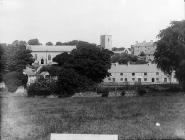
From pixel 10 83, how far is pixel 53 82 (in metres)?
6.86

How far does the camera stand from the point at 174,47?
4519cm

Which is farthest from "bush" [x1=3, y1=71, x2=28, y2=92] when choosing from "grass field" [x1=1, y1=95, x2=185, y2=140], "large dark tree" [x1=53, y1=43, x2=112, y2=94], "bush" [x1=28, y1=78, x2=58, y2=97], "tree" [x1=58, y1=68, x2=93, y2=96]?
"grass field" [x1=1, y1=95, x2=185, y2=140]

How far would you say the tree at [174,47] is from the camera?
45.2 meters

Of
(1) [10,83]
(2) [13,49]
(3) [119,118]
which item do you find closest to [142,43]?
(2) [13,49]

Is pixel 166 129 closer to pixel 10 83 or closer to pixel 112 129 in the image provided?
pixel 112 129

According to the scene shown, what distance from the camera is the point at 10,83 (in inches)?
2046

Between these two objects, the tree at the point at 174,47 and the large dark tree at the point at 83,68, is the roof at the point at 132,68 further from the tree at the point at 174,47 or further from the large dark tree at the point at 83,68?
the tree at the point at 174,47

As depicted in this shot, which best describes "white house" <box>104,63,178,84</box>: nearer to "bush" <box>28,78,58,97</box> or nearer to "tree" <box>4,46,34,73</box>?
"tree" <box>4,46,34,73</box>

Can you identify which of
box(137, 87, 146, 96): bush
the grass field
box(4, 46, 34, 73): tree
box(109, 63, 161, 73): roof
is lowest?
box(137, 87, 146, 96): bush

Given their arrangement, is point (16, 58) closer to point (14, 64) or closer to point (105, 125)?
point (14, 64)

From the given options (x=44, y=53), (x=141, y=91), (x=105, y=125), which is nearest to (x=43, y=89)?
(x=141, y=91)

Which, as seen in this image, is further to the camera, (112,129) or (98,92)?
(98,92)

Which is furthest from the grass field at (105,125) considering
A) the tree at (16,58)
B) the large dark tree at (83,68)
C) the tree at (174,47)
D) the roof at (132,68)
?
the roof at (132,68)

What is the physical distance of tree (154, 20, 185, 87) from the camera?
45184mm
